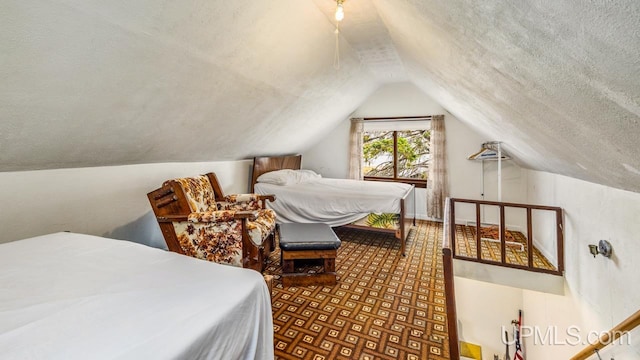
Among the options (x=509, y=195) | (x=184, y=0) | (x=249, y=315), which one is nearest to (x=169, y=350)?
(x=249, y=315)

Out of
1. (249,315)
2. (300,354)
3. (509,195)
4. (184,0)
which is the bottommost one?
(300,354)

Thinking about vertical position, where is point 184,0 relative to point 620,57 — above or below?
above

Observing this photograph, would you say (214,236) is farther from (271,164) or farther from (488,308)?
(488,308)

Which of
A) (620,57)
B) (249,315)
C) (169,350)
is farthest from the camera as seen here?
(249,315)

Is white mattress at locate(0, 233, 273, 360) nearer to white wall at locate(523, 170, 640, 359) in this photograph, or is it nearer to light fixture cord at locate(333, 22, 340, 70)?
white wall at locate(523, 170, 640, 359)

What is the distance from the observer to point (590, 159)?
4.82 feet

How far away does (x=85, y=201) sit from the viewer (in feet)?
7.47

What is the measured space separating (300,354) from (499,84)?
207cm

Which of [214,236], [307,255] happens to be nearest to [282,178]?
[307,255]

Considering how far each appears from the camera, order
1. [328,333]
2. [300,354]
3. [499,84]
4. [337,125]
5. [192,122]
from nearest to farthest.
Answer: [499,84]
[300,354]
[328,333]
[192,122]
[337,125]

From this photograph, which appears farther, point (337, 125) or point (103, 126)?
point (337, 125)

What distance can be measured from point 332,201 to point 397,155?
231 cm

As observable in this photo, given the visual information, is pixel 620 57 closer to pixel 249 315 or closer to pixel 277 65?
pixel 249 315

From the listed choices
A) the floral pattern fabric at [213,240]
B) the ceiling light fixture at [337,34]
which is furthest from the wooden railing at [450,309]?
the ceiling light fixture at [337,34]
